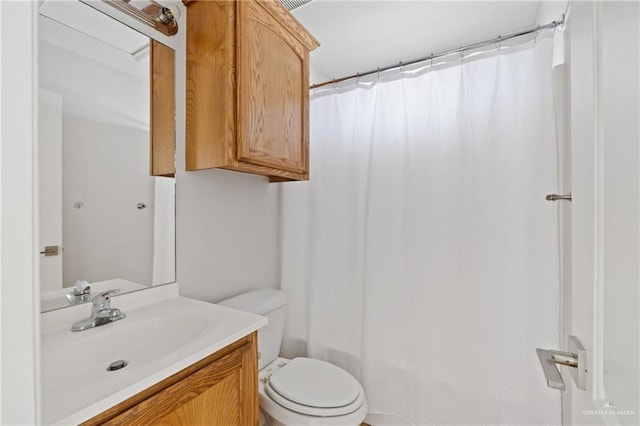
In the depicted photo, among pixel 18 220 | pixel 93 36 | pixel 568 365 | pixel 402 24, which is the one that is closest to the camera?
pixel 18 220

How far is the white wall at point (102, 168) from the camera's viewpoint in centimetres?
89

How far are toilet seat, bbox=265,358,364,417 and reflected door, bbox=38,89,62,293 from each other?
36.2 inches

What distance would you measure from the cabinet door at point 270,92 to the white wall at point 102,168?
41 centimetres

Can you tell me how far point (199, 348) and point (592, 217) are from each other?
89 cm

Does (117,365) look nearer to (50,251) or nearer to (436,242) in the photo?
(50,251)

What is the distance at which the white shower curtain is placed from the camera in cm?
119

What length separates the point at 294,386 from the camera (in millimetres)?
1215

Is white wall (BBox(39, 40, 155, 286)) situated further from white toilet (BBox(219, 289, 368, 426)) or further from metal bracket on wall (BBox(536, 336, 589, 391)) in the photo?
metal bracket on wall (BBox(536, 336, 589, 391))

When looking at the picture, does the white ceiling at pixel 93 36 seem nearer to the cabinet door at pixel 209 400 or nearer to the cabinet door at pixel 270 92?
the cabinet door at pixel 270 92

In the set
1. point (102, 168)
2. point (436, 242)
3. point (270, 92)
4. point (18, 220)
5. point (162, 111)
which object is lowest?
point (436, 242)

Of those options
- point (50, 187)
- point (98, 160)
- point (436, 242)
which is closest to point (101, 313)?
point (50, 187)

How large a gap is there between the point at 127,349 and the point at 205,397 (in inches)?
12.6

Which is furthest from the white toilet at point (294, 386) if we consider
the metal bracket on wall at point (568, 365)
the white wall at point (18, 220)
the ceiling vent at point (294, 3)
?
the ceiling vent at point (294, 3)

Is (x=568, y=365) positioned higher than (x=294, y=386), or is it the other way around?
(x=568, y=365)
